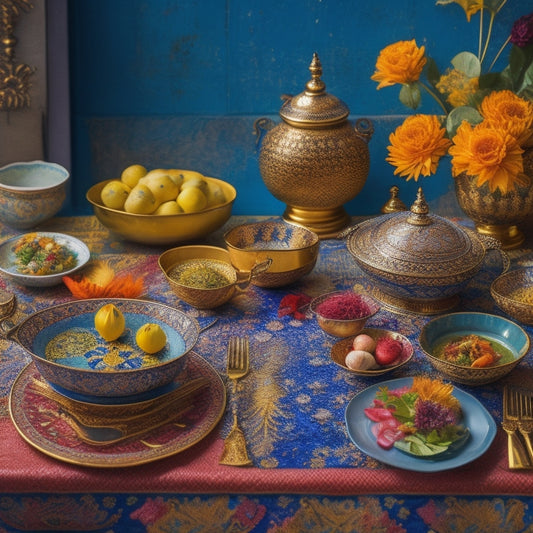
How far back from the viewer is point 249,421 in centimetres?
122

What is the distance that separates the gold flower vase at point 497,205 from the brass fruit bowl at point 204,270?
472 millimetres

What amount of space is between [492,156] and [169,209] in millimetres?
655

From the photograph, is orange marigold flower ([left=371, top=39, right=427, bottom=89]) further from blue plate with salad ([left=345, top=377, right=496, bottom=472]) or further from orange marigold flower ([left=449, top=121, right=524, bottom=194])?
blue plate with salad ([left=345, top=377, right=496, bottom=472])

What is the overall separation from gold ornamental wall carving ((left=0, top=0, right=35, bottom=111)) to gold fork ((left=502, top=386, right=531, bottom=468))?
126 cm

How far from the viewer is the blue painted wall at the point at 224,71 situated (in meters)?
1.91

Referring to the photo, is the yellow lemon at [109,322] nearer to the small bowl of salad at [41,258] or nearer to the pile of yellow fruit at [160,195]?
the small bowl of salad at [41,258]

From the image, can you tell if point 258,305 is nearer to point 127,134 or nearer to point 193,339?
point 193,339

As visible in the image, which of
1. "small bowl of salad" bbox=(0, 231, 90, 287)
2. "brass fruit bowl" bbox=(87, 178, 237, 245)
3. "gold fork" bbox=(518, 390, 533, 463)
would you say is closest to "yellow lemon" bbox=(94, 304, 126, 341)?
"small bowl of salad" bbox=(0, 231, 90, 287)

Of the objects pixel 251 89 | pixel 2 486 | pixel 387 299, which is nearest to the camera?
pixel 2 486

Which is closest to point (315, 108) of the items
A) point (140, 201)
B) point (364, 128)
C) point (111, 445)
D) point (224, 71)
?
point (364, 128)

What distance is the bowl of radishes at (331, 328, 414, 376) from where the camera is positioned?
1.31m

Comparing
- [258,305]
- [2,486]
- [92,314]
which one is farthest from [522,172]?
[2,486]

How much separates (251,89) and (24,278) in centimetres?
74

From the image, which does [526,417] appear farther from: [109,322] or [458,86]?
[458,86]
